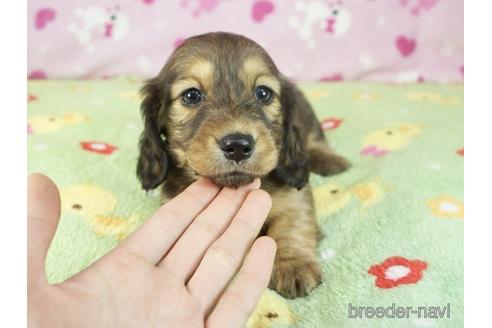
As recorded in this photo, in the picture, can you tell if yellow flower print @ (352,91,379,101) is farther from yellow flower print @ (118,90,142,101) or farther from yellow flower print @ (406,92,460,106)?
yellow flower print @ (118,90,142,101)

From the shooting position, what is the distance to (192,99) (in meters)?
1.65

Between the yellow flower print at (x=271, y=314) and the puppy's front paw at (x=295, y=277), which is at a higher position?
the puppy's front paw at (x=295, y=277)

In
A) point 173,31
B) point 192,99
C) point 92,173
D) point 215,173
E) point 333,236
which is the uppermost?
point 173,31

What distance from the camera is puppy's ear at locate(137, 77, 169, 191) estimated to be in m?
1.76

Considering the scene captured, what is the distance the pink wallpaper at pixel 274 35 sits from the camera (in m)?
2.40

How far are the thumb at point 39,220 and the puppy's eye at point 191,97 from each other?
690mm

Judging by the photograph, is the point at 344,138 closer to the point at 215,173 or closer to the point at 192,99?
the point at 192,99

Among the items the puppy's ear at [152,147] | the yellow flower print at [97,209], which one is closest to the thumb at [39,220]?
the yellow flower print at [97,209]

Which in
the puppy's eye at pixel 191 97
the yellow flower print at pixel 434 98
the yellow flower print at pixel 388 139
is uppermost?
the puppy's eye at pixel 191 97

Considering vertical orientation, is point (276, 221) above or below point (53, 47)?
below

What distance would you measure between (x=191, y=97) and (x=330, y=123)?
121 centimetres

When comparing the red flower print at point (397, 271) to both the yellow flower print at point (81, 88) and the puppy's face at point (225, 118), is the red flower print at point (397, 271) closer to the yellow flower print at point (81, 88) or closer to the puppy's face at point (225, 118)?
the puppy's face at point (225, 118)
